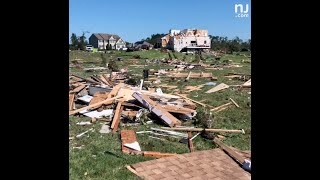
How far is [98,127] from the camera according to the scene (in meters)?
7.96

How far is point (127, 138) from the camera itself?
6836 millimetres

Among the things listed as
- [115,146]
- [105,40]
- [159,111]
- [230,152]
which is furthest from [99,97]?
[105,40]

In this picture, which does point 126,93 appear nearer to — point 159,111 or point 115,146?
point 159,111

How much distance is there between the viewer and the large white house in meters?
54.9

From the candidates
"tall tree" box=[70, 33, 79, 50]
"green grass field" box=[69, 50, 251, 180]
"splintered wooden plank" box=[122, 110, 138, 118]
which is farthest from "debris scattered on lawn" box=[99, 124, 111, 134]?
"tall tree" box=[70, 33, 79, 50]

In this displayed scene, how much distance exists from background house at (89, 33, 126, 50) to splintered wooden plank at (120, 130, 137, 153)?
66.0m

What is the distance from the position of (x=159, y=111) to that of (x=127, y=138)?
74.6 inches

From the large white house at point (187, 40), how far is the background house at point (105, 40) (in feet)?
47.2

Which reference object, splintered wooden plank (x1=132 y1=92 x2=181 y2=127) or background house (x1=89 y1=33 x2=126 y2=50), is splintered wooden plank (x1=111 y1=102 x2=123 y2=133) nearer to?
splintered wooden plank (x1=132 y1=92 x2=181 y2=127)

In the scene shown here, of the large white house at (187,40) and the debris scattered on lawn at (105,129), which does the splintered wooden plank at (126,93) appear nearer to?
the debris scattered on lawn at (105,129)

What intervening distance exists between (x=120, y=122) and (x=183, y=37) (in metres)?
51.6

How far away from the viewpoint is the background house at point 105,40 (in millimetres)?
73463
